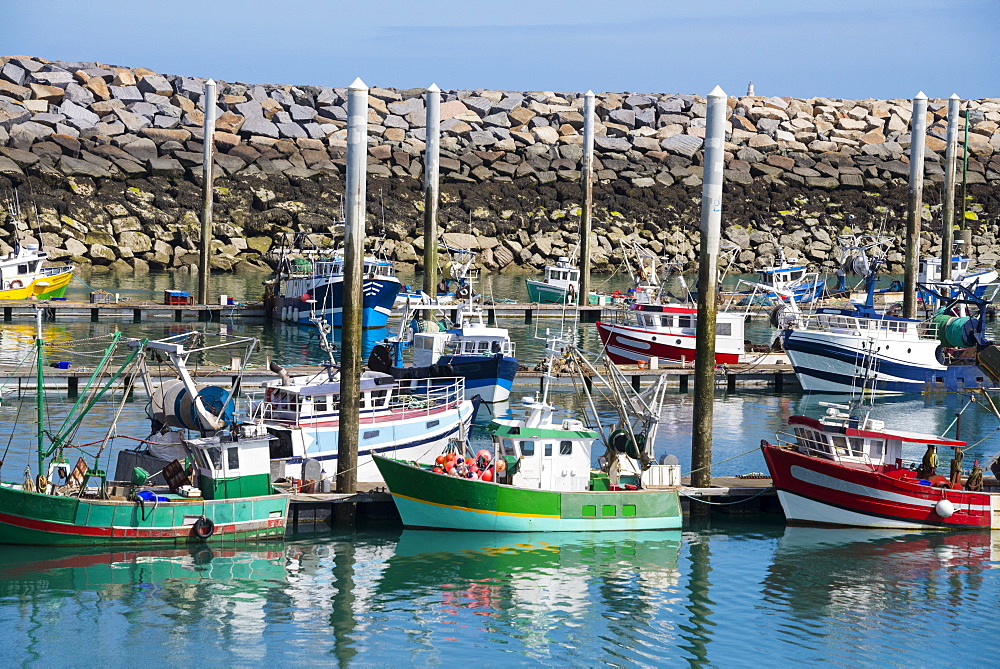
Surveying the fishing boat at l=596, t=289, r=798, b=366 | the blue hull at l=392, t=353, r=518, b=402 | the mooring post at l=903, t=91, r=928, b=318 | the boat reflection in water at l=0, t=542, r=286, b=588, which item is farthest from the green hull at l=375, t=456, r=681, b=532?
the mooring post at l=903, t=91, r=928, b=318

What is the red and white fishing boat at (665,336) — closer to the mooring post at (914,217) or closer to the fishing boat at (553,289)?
the mooring post at (914,217)

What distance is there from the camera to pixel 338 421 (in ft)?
115

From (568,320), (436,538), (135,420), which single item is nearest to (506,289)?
(568,320)

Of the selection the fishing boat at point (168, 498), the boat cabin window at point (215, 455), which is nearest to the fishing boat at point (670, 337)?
the fishing boat at point (168, 498)

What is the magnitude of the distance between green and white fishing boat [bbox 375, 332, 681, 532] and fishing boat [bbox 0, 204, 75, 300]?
49.6 metres

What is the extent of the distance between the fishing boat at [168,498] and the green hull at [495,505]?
3.04m

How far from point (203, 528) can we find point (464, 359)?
18.6m

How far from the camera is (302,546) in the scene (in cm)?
3181

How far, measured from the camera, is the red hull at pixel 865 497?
34188mm

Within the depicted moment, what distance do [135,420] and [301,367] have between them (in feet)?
27.1

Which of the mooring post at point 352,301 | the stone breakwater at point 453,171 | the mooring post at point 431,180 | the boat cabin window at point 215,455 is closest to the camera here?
the boat cabin window at point 215,455

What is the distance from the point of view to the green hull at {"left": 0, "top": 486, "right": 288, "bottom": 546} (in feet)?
100

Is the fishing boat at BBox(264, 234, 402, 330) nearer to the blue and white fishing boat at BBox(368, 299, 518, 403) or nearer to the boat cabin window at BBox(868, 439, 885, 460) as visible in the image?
the blue and white fishing boat at BBox(368, 299, 518, 403)

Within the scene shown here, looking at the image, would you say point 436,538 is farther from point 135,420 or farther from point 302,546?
point 135,420
